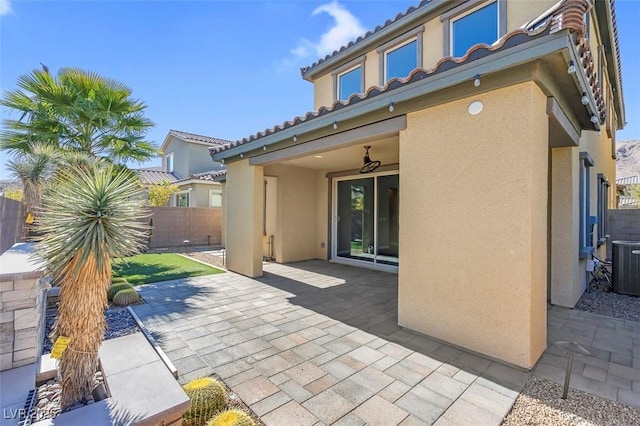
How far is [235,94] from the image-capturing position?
14.5m

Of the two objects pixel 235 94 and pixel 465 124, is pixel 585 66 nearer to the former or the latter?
pixel 465 124

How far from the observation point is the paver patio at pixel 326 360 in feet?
10.0

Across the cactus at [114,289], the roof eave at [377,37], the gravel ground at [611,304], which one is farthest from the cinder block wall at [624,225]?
the cactus at [114,289]

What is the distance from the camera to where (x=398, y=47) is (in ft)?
31.8

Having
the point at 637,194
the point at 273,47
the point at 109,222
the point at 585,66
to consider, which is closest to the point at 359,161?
the point at 273,47

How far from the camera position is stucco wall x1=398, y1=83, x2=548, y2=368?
151 inches

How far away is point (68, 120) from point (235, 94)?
304 inches

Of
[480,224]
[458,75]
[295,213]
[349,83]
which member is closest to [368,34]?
[349,83]

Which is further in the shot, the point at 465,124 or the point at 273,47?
the point at 273,47

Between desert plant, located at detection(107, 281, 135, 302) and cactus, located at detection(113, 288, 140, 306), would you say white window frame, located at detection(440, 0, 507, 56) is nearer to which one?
cactus, located at detection(113, 288, 140, 306)

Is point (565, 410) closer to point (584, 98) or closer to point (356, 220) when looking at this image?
point (584, 98)

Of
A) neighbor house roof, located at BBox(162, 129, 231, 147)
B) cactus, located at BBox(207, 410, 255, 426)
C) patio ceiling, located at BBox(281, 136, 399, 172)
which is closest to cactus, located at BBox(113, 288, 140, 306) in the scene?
cactus, located at BBox(207, 410, 255, 426)

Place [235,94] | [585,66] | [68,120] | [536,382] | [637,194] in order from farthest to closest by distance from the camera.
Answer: [637,194] < [235,94] < [68,120] < [585,66] < [536,382]

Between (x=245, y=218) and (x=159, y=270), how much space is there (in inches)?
142
